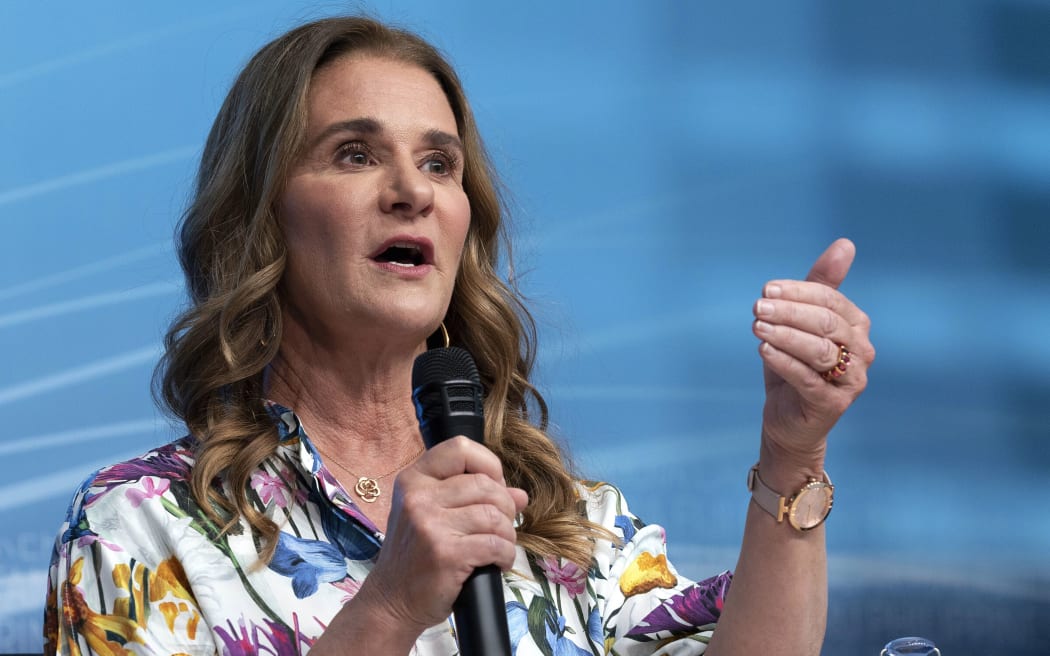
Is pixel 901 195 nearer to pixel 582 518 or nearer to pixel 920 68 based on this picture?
pixel 920 68

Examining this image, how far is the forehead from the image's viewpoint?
1797mm

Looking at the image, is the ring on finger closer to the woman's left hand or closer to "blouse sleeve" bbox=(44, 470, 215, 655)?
the woman's left hand

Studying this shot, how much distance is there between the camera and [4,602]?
263 cm

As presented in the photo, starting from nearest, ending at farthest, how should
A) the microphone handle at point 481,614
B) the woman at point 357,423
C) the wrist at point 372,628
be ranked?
the microphone handle at point 481,614
the wrist at point 372,628
the woman at point 357,423

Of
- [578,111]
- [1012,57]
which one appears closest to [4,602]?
[578,111]

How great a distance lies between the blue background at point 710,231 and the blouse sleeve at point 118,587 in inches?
47.2

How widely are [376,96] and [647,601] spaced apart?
0.83 m

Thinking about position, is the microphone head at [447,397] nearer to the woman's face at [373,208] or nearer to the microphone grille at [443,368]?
the microphone grille at [443,368]

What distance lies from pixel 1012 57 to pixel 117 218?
7.99 feet

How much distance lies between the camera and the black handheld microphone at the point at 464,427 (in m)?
1.13

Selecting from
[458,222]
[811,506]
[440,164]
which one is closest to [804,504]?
[811,506]

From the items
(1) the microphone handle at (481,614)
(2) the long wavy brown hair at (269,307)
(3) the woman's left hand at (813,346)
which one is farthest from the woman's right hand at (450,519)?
(2) the long wavy brown hair at (269,307)

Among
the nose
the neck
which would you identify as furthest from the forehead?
the neck

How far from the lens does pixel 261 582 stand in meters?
1.52
